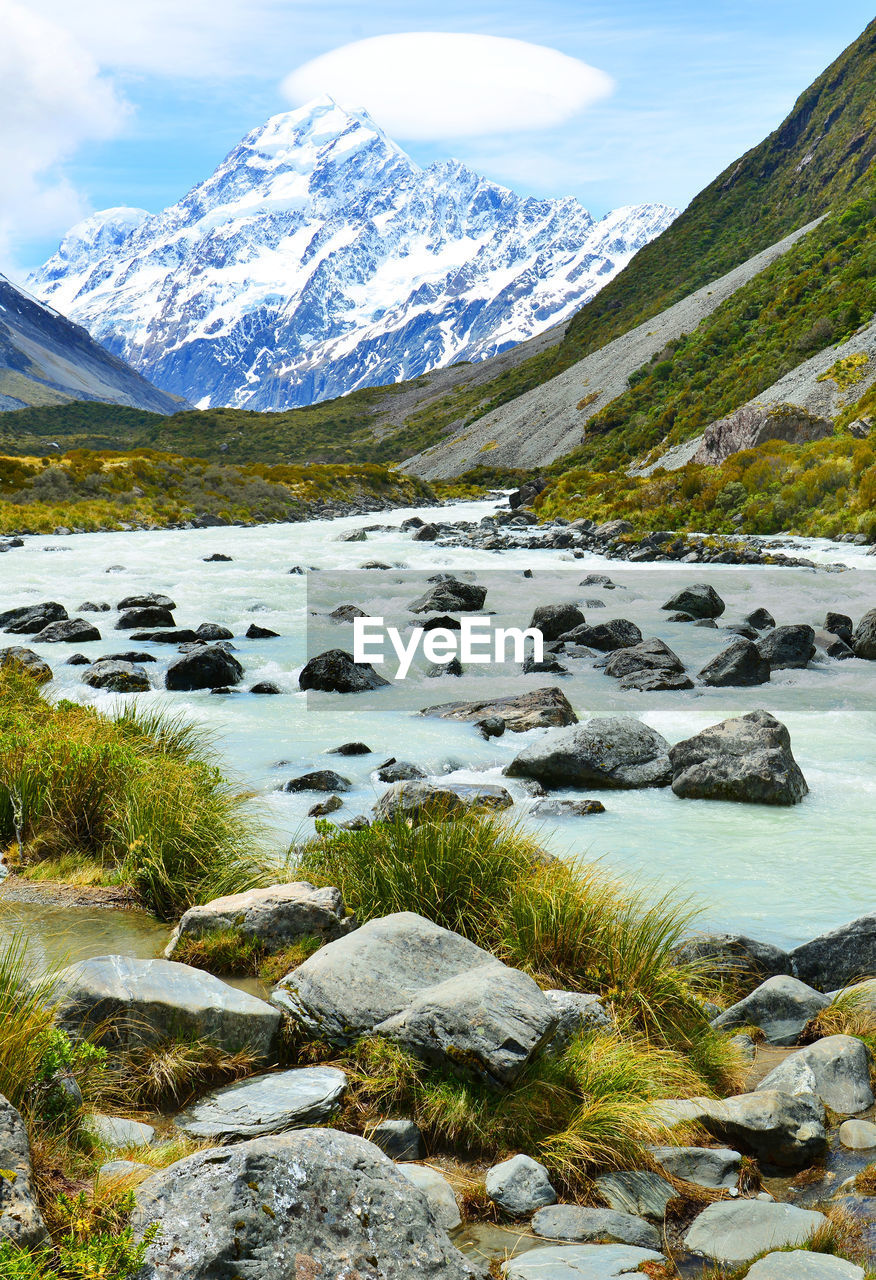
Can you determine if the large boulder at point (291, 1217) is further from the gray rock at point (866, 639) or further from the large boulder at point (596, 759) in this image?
the gray rock at point (866, 639)

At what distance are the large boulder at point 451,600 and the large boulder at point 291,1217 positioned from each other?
20322 mm

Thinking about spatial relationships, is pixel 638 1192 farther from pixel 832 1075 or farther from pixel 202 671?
pixel 202 671

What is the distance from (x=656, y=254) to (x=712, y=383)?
78976 millimetres

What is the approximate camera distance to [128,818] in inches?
290

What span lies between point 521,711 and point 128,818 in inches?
306

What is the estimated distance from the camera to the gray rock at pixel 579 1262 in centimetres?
361

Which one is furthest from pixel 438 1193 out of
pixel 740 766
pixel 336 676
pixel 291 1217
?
pixel 336 676

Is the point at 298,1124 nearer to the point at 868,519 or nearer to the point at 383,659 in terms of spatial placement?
the point at 383,659

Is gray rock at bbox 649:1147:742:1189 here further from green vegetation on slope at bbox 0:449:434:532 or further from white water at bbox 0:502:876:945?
green vegetation on slope at bbox 0:449:434:532

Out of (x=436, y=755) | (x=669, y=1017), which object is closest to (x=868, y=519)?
(x=436, y=755)

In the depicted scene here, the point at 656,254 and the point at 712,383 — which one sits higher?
the point at 656,254

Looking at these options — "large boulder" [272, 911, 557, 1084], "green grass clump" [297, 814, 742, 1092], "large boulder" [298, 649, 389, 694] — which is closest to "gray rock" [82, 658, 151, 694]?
"large boulder" [298, 649, 389, 694]

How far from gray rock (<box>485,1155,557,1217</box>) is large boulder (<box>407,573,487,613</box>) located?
19639 mm

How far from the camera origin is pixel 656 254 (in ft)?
465
